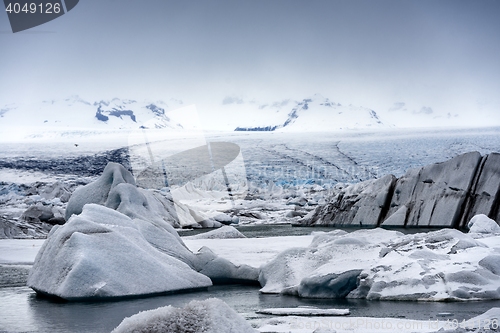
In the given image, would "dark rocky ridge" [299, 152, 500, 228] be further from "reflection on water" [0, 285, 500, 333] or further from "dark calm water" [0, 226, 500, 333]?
"reflection on water" [0, 285, 500, 333]

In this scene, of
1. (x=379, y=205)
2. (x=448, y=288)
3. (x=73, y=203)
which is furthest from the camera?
(x=379, y=205)

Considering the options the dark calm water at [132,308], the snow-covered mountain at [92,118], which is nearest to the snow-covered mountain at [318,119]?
the snow-covered mountain at [92,118]

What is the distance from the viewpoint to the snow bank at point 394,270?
5.79 meters

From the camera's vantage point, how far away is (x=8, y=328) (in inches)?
194

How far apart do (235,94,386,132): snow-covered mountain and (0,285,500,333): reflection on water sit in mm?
52183

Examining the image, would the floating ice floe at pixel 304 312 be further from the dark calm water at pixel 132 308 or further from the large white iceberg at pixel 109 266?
the large white iceberg at pixel 109 266

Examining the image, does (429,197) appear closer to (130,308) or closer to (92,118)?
(130,308)

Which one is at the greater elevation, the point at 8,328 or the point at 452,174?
the point at 8,328

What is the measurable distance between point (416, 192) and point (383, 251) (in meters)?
9.70

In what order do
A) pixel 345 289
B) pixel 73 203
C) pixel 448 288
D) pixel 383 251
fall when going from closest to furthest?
pixel 448 288 < pixel 345 289 < pixel 383 251 < pixel 73 203

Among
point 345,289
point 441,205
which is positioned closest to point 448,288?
point 345,289

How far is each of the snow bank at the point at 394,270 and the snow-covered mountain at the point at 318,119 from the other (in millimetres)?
51020

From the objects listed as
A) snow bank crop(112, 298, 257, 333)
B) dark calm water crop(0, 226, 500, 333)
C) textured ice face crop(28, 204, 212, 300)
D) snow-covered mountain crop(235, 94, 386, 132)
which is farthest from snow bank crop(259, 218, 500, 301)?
snow-covered mountain crop(235, 94, 386, 132)

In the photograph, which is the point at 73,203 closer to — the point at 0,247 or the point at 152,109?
the point at 0,247
